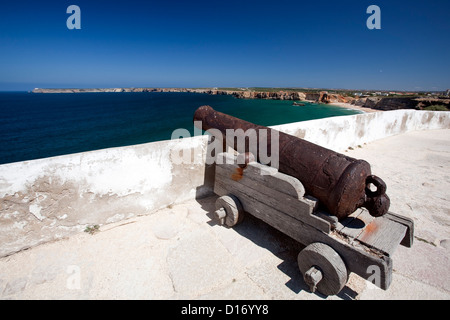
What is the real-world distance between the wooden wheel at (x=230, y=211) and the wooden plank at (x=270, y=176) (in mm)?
293

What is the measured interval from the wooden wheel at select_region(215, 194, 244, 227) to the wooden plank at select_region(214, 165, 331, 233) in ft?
0.37

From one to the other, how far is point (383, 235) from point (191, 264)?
181 cm

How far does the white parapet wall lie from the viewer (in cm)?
228

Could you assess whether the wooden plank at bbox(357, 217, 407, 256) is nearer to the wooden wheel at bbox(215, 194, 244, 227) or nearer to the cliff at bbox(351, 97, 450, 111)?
the wooden wheel at bbox(215, 194, 244, 227)

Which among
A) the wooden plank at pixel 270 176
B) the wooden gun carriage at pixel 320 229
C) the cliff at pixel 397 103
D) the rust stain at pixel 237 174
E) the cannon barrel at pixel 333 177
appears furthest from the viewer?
the cliff at pixel 397 103

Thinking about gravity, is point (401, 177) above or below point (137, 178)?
below

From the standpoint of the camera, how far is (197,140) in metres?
3.45

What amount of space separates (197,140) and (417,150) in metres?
6.90

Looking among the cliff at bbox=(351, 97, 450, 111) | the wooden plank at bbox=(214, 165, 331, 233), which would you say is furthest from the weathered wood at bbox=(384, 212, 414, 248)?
the cliff at bbox=(351, 97, 450, 111)

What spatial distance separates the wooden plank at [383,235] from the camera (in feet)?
6.03

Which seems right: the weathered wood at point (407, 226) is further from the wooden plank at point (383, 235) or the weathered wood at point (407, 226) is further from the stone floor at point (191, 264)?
the stone floor at point (191, 264)

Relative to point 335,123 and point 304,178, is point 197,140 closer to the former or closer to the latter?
point 304,178

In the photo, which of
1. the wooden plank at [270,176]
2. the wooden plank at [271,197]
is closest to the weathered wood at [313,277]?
the wooden plank at [271,197]
